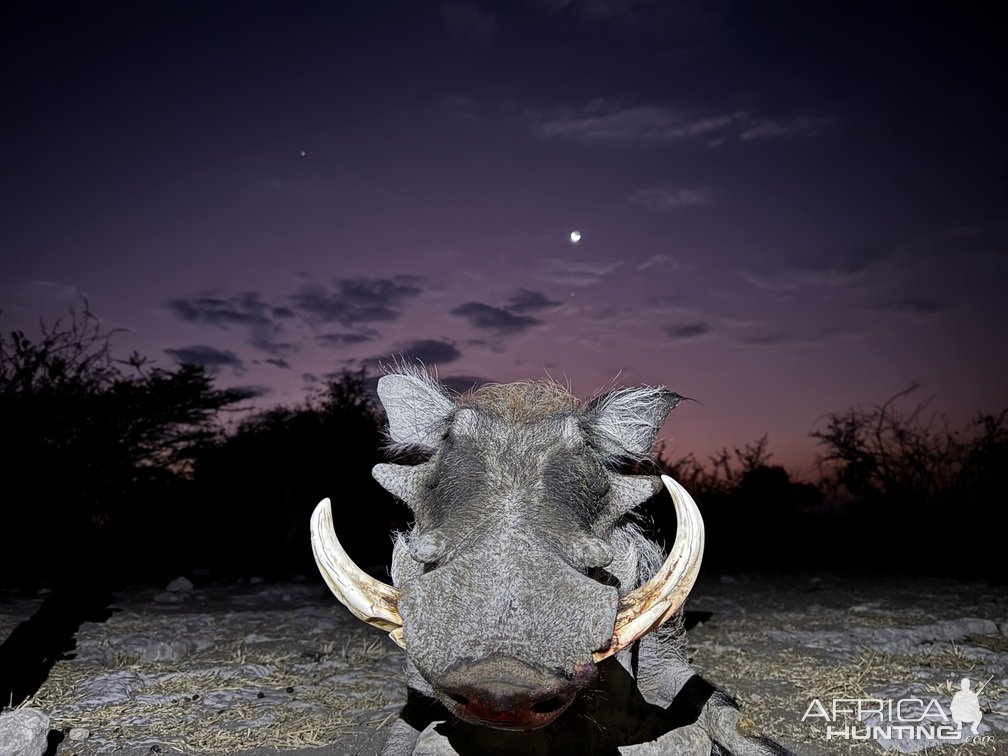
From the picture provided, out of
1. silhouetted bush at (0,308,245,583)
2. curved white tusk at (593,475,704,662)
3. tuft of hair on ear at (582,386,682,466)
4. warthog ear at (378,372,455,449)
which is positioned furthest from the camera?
silhouetted bush at (0,308,245,583)

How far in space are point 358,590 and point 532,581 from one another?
0.64m

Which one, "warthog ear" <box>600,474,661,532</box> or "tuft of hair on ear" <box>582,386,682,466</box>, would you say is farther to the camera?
"tuft of hair on ear" <box>582,386,682,466</box>

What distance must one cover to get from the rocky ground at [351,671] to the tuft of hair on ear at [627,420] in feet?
4.27

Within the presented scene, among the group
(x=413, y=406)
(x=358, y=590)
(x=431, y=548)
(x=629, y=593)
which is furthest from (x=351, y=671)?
(x=629, y=593)

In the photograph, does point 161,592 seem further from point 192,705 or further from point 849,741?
point 849,741

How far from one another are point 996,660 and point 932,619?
51.3 inches

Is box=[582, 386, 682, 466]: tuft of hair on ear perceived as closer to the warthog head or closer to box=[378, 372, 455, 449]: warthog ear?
the warthog head

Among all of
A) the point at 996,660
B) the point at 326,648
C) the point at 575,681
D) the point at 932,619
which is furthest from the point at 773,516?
the point at 575,681

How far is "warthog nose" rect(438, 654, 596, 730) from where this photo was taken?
186 centimetres

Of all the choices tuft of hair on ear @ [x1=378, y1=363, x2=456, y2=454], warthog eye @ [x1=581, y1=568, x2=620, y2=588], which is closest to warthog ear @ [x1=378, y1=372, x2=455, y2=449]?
tuft of hair on ear @ [x1=378, y1=363, x2=456, y2=454]

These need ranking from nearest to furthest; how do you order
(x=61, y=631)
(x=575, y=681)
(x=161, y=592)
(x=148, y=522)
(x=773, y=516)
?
(x=575, y=681) < (x=61, y=631) < (x=161, y=592) < (x=148, y=522) < (x=773, y=516)

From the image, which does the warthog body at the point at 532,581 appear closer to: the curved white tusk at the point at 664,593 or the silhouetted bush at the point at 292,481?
the curved white tusk at the point at 664,593

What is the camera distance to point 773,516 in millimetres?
15102

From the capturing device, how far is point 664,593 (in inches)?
87.7
